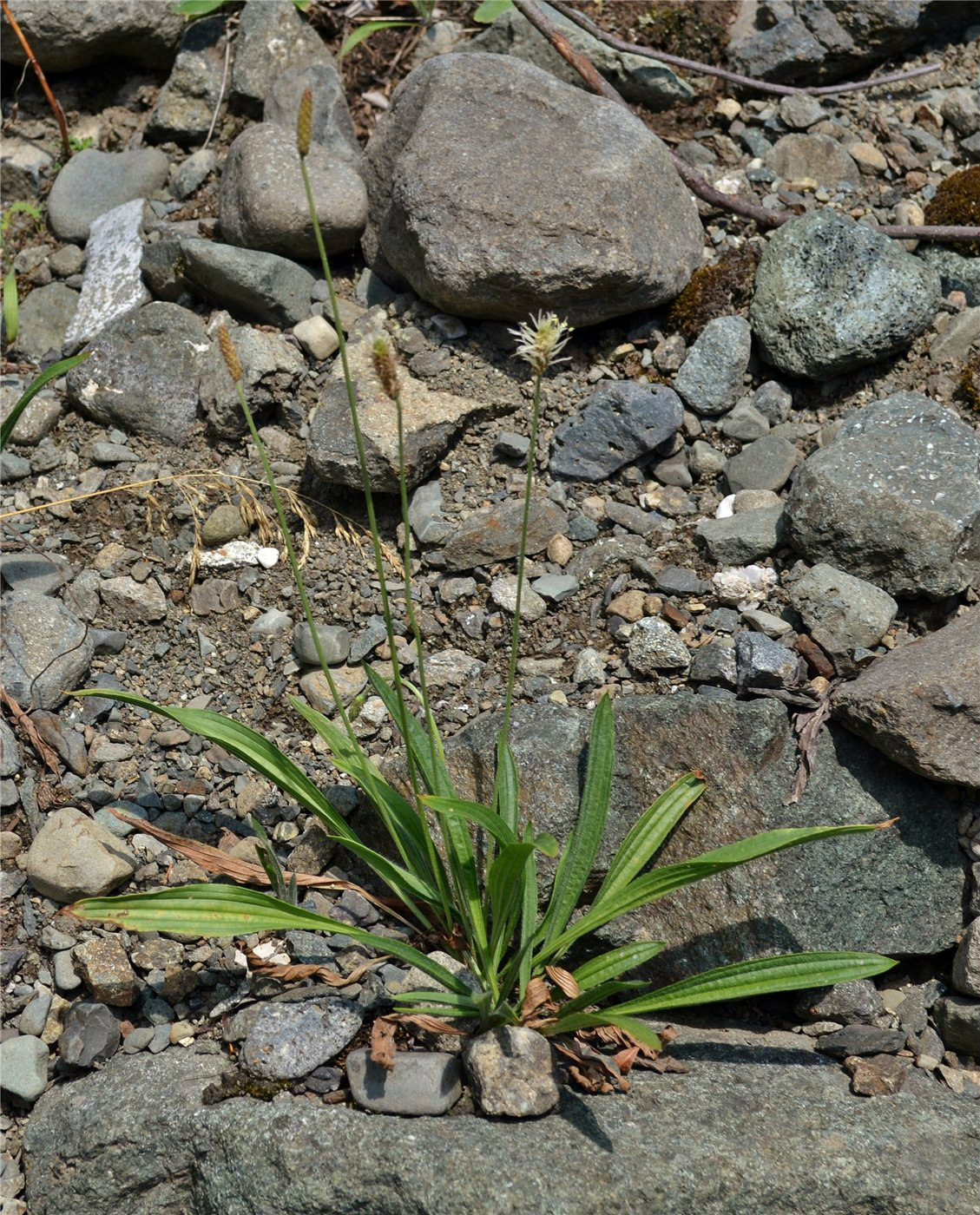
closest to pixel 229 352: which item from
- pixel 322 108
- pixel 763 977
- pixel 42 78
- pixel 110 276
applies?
pixel 763 977

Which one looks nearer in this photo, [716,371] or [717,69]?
[716,371]

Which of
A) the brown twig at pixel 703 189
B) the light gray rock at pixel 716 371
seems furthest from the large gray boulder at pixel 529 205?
the light gray rock at pixel 716 371

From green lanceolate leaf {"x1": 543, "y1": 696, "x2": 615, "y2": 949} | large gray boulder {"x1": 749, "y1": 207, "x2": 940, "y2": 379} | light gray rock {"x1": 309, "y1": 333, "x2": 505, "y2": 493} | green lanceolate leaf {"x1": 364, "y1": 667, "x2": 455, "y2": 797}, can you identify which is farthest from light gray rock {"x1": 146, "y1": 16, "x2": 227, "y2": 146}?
green lanceolate leaf {"x1": 543, "y1": 696, "x2": 615, "y2": 949}

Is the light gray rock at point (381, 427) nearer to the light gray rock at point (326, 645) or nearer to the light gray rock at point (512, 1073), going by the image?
the light gray rock at point (326, 645)

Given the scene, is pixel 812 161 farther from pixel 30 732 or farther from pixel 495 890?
pixel 30 732

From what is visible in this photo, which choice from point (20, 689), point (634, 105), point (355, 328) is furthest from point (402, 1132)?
point (634, 105)

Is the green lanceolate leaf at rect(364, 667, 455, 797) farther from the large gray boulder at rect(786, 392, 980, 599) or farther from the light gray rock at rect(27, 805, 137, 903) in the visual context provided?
the large gray boulder at rect(786, 392, 980, 599)
